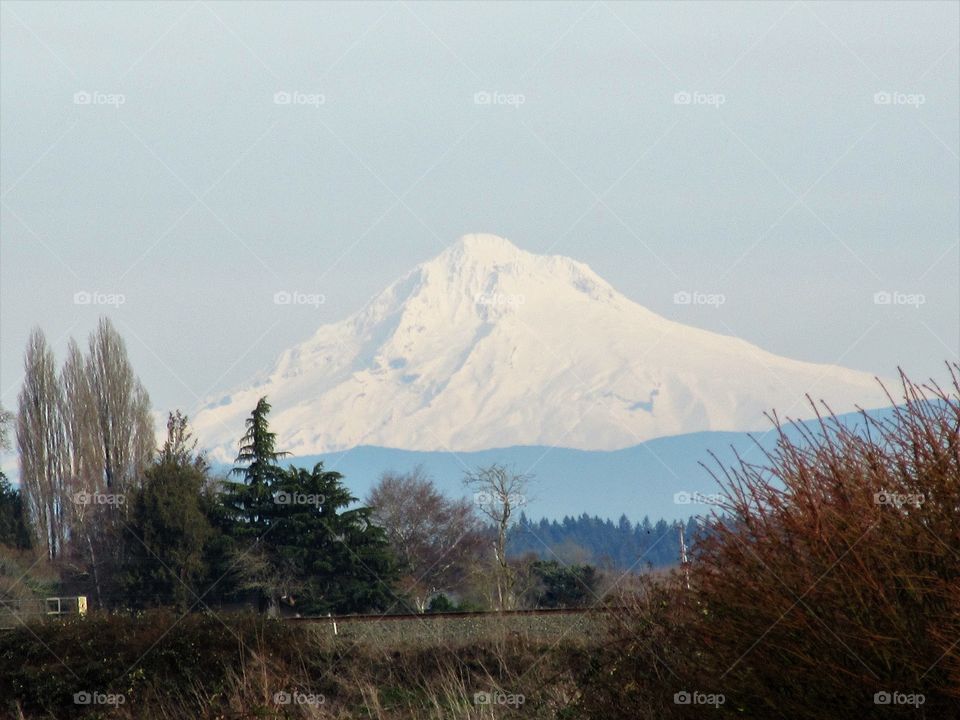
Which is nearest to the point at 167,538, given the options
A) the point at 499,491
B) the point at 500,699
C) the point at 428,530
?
the point at 499,491

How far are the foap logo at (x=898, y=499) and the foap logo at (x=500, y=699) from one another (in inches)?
267

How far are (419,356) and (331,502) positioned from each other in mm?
138141

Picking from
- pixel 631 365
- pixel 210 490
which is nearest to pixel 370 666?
pixel 210 490

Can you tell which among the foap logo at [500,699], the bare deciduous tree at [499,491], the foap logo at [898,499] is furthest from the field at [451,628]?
the bare deciduous tree at [499,491]

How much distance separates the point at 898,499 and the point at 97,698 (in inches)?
657

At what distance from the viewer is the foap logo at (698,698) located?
8.02 metres

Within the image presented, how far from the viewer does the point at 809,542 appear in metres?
7.49

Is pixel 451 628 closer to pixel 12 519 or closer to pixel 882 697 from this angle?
pixel 882 697

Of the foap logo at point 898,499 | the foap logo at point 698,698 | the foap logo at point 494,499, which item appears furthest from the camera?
the foap logo at point 494,499

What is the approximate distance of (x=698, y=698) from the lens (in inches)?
328

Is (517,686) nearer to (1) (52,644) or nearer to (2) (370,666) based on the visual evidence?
(2) (370,666)

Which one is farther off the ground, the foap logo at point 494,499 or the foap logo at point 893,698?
the foap logo at point 494,499

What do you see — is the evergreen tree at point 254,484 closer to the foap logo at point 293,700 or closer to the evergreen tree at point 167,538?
the evergreen tree at point 167,538

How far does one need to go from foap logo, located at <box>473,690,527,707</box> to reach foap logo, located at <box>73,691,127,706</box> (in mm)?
8624
